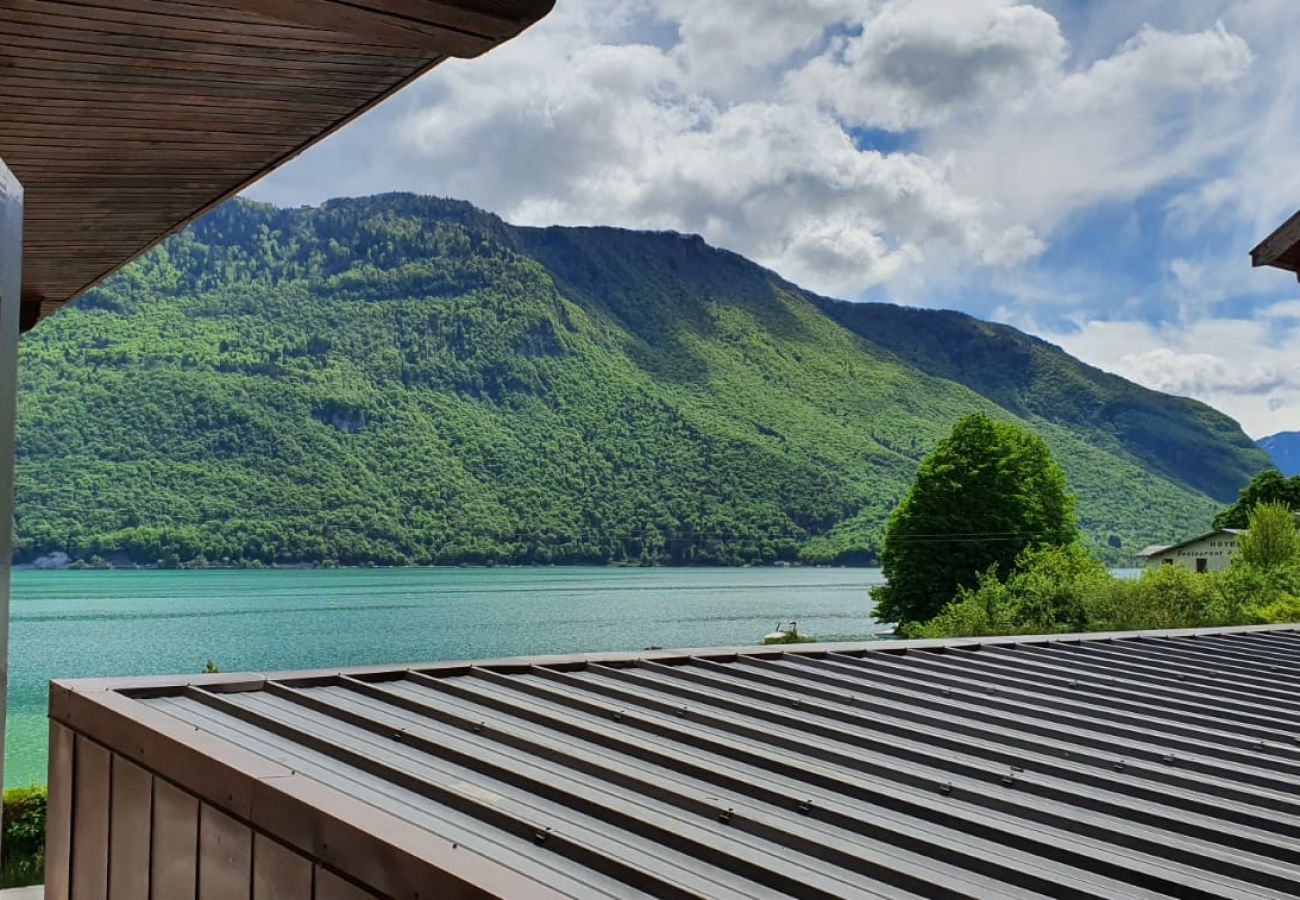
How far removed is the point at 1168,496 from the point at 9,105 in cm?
11699

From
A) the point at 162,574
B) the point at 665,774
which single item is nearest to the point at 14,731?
the point at 665,774

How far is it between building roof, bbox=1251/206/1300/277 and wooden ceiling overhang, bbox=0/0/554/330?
5.54 metres

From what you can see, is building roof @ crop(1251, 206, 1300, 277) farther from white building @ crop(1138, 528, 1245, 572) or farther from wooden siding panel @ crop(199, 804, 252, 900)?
white building @ crop(1138, 528, 1245, 572)

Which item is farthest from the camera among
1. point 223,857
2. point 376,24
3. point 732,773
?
point 732,773

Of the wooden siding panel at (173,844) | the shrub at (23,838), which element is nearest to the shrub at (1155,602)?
the shrub at (23,838)

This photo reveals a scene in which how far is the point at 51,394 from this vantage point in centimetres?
7069

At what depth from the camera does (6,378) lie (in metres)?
2.56

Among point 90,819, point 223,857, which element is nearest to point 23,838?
point 90,819

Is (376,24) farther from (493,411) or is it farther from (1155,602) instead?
(493,411)

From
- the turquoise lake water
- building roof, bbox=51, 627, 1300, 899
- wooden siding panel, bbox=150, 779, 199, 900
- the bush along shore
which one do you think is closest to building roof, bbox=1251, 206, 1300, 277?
building roof, bbox=51, 627, 1300, 899

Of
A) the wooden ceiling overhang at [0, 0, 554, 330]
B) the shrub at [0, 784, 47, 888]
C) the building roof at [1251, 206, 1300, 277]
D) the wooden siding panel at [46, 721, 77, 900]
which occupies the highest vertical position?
the building roof at [1251, 206, 1300, 277]

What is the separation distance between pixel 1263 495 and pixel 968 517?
2042 cm

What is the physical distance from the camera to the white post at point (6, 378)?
253cm

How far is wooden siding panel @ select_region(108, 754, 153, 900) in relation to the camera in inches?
154
